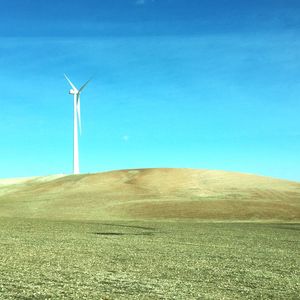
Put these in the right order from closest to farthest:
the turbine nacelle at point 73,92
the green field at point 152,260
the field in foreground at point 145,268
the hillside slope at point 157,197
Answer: the field in foreground at point 145,268, the green field at point 152,260, the hillside slope at point 157,197, the turbine nacelle at point 73,92

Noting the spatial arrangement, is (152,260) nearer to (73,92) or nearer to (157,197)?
(157,197)

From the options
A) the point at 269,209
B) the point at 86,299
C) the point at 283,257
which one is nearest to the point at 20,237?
the point at 283,257

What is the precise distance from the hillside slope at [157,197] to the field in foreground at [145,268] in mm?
26685

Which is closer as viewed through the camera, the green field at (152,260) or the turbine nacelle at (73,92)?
the green field at (152,260)

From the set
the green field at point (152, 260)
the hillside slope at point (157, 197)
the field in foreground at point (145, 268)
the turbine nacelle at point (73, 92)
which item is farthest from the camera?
the turbine nacelle at point (73, 92)

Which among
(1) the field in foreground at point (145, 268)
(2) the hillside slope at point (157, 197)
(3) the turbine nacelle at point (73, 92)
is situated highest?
(3) the turbine nacelle at point (73, 92)

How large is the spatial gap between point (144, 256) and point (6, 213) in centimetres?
3838

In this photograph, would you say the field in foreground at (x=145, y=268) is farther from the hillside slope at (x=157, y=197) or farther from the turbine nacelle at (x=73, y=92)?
the turbine nacelle at (x=73, y=92)

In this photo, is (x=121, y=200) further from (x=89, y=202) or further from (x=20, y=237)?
(x=20, y=237)

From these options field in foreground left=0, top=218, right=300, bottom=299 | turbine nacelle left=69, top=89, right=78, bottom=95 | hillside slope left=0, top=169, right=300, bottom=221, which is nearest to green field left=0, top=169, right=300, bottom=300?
field in foreground left=0, top=218, right=300, bottom=299

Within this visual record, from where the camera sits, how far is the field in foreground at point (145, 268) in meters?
12.2

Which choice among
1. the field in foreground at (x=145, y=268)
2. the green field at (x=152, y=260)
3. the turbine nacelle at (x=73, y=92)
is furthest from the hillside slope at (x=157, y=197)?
the field in foreground at (x=145, y=268)

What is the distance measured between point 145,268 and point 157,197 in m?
47.8

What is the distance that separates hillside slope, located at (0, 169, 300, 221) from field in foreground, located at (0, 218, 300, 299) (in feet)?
87.5
